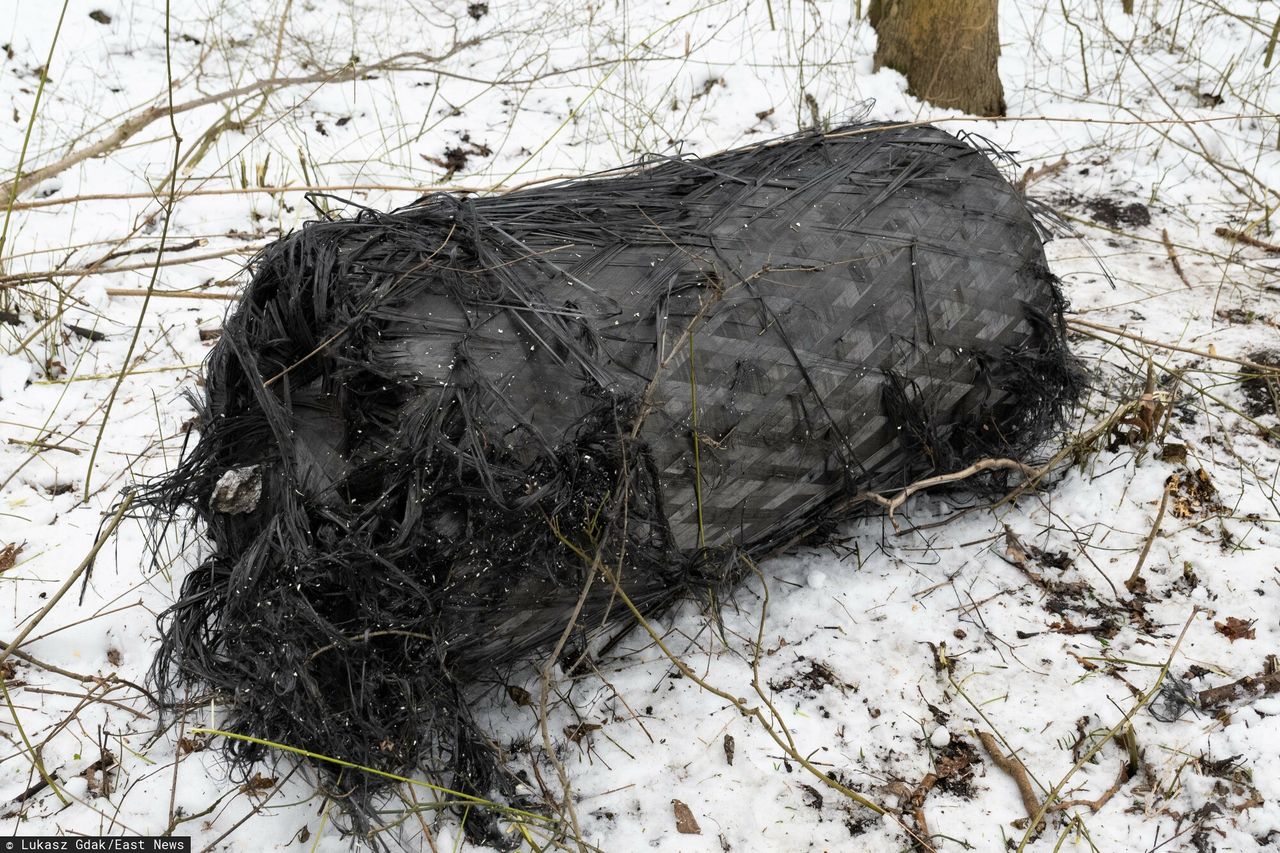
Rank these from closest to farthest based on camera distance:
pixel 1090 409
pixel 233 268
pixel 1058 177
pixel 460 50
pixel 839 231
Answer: pixel 839 231 → pixel 1090 409 → pixel 233 268 → pixel 1058 177 → pixel 460 50

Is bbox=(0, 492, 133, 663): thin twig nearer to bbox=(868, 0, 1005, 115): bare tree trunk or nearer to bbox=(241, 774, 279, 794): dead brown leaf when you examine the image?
bbox=(241, 774, 279, 794): dead brown leaf

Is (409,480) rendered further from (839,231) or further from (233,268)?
(233,268)

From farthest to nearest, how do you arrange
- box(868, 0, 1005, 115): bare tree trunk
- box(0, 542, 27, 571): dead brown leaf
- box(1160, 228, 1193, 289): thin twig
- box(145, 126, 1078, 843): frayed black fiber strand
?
box(868, 0, 1005, 115): bare tree trunk
box(1160, 228, 1193, 289): thin twig
box(0, 542, 27, 571): dead brown leaf
box(145, 126, 1078, 843): frayed black fiber strand

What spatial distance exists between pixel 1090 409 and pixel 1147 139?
1.85m

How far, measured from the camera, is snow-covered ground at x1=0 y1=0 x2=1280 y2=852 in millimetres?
1783

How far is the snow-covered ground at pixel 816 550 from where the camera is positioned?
1783 mm

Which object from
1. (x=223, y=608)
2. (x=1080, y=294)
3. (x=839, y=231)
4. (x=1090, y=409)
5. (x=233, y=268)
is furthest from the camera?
Answer: (x=233, y=268)

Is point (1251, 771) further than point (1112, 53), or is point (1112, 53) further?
point (1112, 53)

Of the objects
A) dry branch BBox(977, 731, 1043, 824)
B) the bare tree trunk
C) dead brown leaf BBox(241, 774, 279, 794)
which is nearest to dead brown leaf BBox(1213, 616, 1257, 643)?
dry branch BBox(977, 731, 1043, 824)

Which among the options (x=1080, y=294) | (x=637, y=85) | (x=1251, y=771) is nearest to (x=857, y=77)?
(x=637, y=85)

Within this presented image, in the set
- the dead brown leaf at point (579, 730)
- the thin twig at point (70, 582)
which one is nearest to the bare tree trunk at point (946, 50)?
the dead brown leaf at point (579, 730)

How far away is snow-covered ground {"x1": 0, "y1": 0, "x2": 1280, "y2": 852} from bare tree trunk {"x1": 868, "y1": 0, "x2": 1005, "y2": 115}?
0.12m

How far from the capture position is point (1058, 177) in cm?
382

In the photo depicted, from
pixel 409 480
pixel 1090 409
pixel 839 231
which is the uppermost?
pixel 839 231
